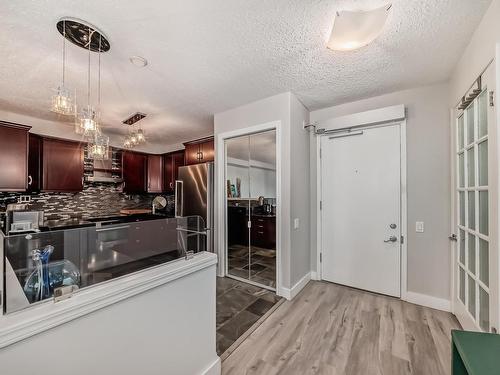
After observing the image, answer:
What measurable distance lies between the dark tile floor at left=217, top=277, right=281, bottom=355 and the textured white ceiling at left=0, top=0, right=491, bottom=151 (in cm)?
252

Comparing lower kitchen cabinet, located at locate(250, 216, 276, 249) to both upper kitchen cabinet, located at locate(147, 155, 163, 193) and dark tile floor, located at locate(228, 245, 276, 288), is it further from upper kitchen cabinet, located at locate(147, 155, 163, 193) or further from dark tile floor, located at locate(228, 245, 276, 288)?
upper kitchen cabinet, located at locate(147, 155, 163, 193)

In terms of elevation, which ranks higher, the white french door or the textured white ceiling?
the textured white ceiling

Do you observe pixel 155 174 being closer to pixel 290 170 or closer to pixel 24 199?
pixel 24 199

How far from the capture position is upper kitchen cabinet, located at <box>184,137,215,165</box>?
3954 mm

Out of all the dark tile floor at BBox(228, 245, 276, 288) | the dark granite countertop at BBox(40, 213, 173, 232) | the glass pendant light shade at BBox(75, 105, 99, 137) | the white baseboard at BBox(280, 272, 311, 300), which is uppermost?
the glass pendant light shade at BBox(75, 105, 99, 137)

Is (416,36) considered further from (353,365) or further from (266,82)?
(353,365)

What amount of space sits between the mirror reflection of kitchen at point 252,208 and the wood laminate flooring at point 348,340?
0.71 m

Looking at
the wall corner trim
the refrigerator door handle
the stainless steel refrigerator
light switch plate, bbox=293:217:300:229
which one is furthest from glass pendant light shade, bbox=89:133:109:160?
the wall corner trim

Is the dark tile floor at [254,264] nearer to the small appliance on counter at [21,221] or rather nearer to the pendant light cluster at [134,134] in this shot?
the pendant light cluster at [134,134]

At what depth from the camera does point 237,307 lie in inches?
97.0

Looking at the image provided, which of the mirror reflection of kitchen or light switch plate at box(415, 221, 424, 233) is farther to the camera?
the mirror reflection of kitchen

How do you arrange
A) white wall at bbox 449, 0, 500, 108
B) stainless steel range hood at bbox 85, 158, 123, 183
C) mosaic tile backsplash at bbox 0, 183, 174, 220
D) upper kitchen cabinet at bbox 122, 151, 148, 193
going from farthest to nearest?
upper kitchen cabinet at bbox 122, 151, 148, 193, stainless steel range hood at bbox 85, 158, 123, 183, mosaic tile backsplash at bbox 0, 183, 174, 220, white wall at bbox 449, 0, 500, 108

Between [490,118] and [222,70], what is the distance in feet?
7.12

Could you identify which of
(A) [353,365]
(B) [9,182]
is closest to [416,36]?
(A) [353,365]
